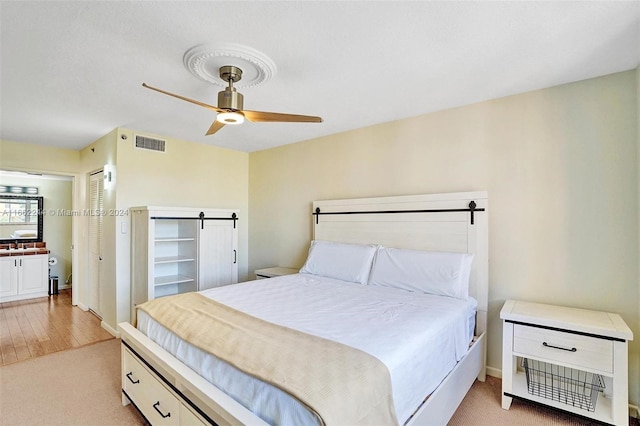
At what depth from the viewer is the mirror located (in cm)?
556

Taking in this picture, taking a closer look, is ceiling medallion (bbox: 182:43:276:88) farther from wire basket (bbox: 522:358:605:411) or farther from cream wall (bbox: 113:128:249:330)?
wire basket (bbox: 522:358:605:411)

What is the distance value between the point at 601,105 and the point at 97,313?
5981mm

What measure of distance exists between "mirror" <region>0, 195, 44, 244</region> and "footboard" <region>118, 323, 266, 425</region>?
5.26 meters

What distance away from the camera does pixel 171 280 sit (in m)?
3.92

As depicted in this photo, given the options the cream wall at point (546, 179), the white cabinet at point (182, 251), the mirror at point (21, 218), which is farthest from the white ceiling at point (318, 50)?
the mirror at point (21, 218)

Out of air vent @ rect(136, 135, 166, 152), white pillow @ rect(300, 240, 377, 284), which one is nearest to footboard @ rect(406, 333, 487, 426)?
white pillow @ rect(300, 240, 377, 284)

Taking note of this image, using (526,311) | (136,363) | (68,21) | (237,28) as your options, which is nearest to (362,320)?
(526,311)

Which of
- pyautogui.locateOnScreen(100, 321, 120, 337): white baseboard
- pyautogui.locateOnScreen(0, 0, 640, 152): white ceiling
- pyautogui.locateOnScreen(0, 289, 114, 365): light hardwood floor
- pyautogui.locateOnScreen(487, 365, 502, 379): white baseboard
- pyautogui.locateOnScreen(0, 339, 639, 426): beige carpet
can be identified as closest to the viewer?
pyautogui.locateOnScreen(0, 0, 640, 152): white ceiling

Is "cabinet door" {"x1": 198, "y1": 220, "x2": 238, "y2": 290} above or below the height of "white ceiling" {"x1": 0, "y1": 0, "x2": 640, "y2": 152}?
below

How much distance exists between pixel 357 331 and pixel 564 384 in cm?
185

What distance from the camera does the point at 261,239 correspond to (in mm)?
4762

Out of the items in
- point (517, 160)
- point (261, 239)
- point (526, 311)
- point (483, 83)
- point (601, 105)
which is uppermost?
point (483, 83)

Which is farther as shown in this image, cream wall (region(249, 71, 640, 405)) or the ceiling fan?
cream wall (region(249, 71, 640, 405))

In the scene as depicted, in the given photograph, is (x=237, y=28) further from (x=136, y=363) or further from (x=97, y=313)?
(x=97, y=313)
